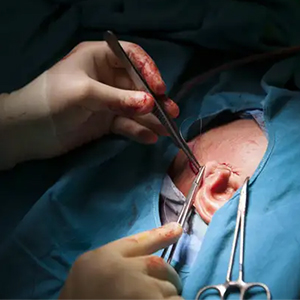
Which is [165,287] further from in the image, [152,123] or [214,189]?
[152,123]

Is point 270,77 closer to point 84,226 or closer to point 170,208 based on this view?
point 170,208

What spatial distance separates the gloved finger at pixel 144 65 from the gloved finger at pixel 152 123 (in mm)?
73

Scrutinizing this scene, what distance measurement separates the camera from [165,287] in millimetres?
710

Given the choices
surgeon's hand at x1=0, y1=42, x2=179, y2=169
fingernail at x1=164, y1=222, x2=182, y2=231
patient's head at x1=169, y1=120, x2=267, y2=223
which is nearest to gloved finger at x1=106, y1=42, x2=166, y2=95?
surgeon's hand at x1=0, y1=42, x2=179, y2=169

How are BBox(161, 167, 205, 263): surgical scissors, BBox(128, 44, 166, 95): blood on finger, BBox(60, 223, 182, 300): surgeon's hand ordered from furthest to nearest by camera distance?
1. BBox(128, 44, 166, 95): blood on finger
2. BBox(161, 167, 205, 263): surgical scissors
3. BBox(60, 223, 182, 300): surgeon's hand

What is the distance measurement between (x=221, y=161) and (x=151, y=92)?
19 cm

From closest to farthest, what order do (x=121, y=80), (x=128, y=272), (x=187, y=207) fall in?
(x=128, y=272) → (x=187, y=207) → (x=121, y=80)

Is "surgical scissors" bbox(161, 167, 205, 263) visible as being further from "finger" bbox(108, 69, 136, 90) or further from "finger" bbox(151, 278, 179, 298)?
"finger" bbox(108, 69, 136, 90)

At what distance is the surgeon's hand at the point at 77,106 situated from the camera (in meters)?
0.87

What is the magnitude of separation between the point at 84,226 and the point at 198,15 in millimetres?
527

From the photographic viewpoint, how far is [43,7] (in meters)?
1.06

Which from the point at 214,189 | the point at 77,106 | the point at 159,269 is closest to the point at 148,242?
the point at 159,269

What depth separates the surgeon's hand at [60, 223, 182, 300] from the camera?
69 cm

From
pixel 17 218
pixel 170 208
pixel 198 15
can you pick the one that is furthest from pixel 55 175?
pixel 198 15
